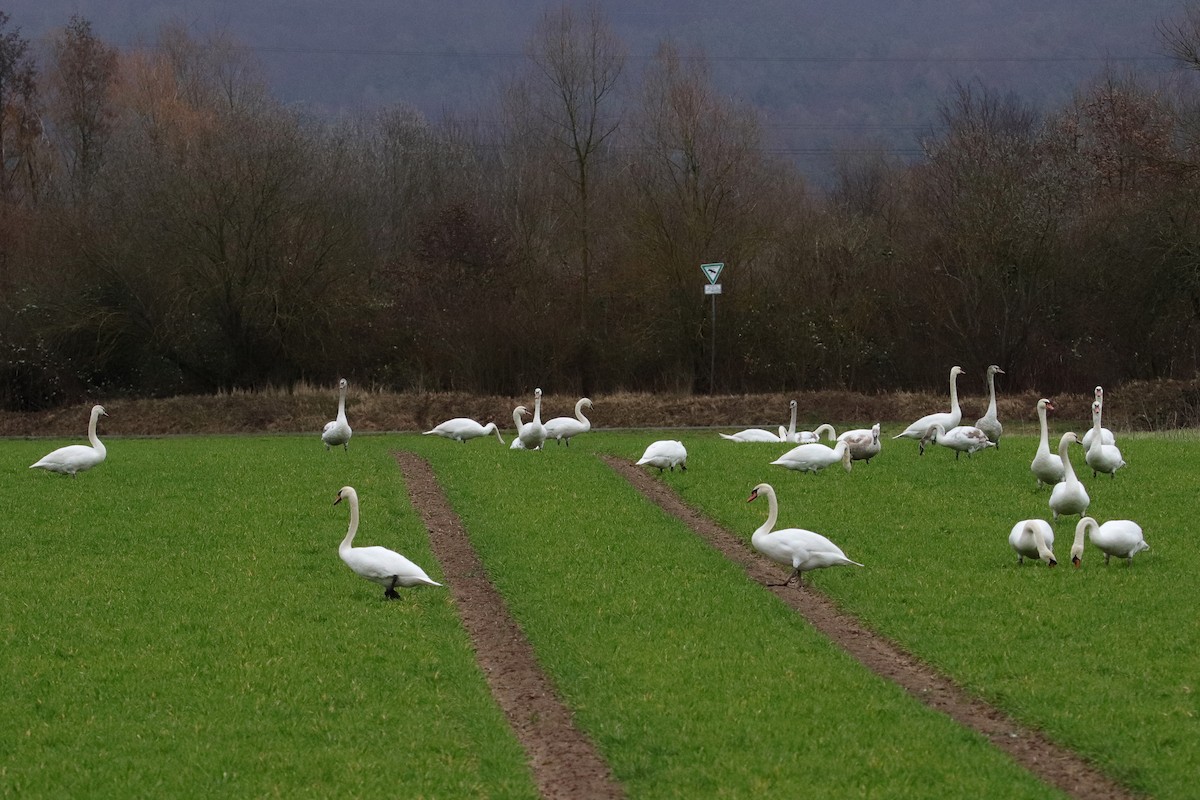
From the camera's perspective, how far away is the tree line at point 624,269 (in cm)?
4284

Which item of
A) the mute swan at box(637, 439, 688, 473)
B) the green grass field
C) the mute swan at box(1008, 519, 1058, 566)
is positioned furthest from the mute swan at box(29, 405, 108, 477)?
the mute swan at box(1008, 519, 1058, 566)

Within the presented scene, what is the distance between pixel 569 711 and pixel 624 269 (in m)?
37.1

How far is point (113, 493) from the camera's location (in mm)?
19234

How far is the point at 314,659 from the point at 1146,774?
5923mm

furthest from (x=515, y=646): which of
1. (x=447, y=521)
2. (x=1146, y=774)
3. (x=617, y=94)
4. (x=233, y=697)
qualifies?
(x=617, y=94)

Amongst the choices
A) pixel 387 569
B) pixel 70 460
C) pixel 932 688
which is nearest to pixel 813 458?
pixel 387 569

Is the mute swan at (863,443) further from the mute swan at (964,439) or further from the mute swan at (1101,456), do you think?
the mute swan at (1101,456)

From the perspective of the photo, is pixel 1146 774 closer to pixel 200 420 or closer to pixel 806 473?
pixel 806 473

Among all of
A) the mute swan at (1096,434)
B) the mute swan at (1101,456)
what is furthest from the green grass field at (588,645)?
the mute swan at (1096,434)

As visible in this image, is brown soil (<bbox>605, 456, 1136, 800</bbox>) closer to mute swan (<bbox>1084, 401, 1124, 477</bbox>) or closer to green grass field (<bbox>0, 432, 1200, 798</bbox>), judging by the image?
green grass field (<bbox>0, 432, 1200, 798</bbox>)

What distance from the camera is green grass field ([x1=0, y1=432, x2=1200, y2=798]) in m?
8.16

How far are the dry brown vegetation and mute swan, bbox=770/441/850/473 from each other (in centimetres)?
1720

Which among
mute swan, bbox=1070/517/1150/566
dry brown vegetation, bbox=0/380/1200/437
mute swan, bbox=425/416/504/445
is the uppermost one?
mute swan, bbox=1070/517/1150/566

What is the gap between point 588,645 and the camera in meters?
11.1
